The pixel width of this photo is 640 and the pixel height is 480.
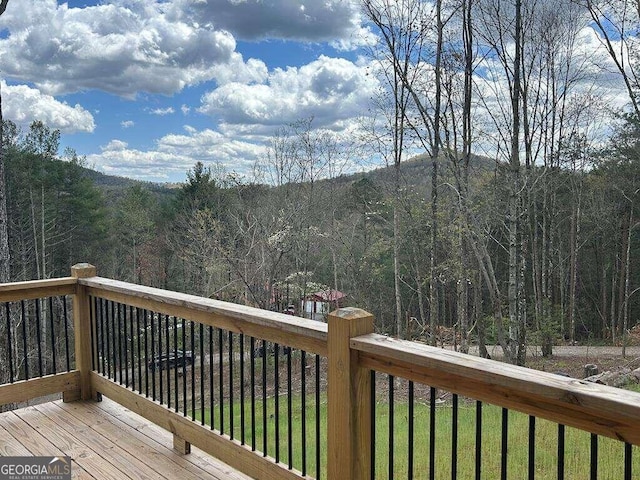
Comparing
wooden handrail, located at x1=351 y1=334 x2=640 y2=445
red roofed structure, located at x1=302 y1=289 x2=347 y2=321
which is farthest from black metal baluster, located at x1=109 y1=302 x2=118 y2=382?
A: red roofed structure, located at x1=302 y1=289 x2=347 y2=321

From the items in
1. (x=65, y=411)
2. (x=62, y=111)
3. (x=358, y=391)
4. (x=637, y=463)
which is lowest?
(x=637, y=463)

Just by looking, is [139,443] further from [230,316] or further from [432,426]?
[432,426]

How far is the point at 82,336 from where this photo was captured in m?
3.53

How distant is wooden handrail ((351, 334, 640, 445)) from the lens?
1090mm

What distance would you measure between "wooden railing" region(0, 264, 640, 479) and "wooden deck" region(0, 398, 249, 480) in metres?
0.12

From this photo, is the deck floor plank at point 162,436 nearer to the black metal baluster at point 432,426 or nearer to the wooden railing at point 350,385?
the wooden railing at point 350,385

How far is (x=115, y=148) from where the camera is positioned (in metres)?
14.9

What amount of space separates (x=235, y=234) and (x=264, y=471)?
37.1 feet

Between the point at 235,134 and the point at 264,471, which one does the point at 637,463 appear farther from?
the point at 235,134

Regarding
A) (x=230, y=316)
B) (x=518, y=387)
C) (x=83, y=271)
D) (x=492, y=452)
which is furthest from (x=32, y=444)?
(x=492, y=452)

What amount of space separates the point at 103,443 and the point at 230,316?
1.27 metres

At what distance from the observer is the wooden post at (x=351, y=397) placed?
1718 mm

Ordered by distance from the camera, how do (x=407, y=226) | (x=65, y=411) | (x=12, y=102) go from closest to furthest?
(x=65, y=411) < (x=12, y=102) < (x=407, y=226)

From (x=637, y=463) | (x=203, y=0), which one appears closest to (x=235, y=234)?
(x=203, y=0)
